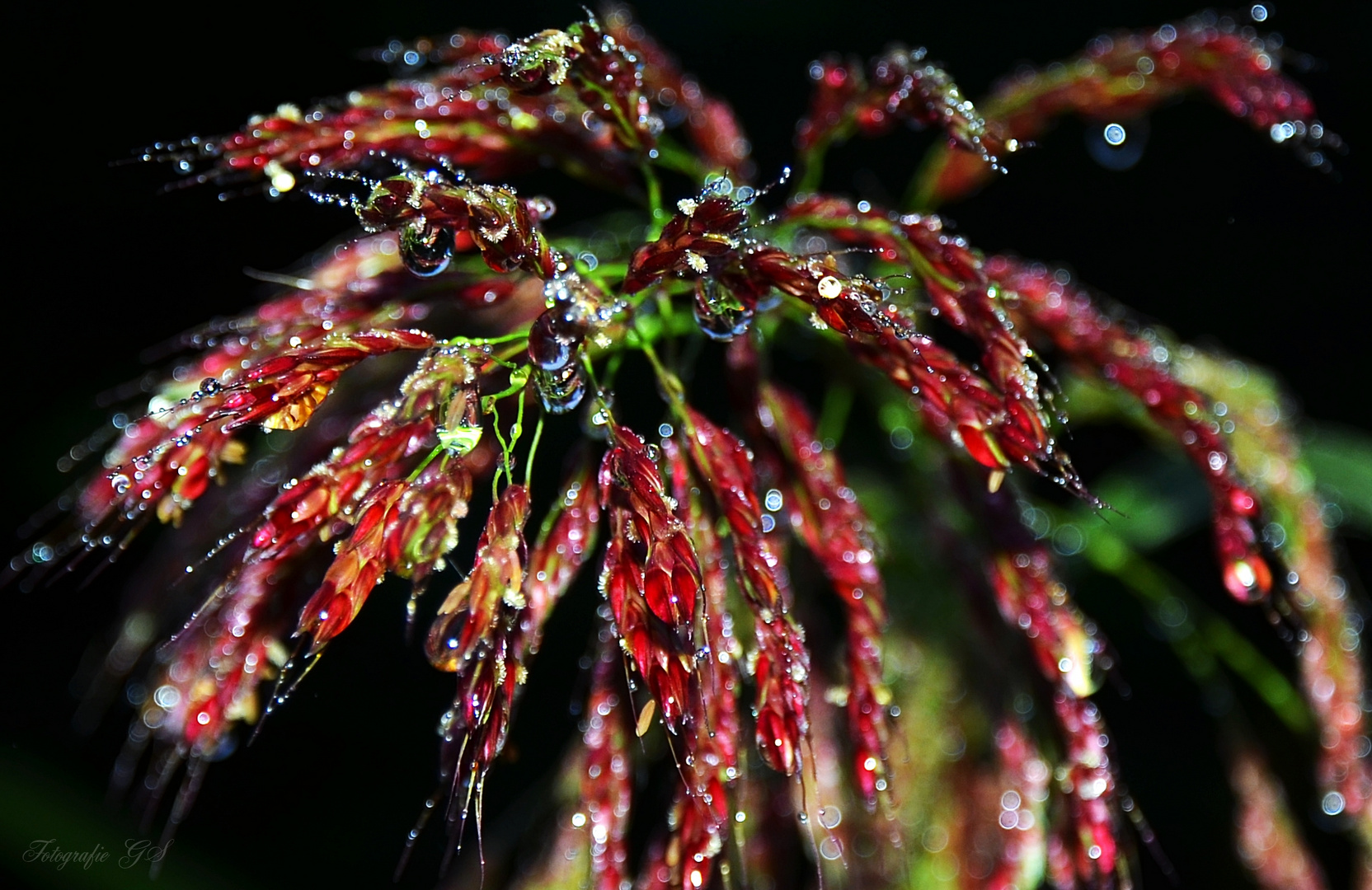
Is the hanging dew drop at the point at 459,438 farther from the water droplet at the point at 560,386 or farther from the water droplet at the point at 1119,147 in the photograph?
the water droplet at the point at 1119,147

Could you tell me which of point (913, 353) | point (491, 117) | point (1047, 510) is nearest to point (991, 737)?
point (1047, 510)

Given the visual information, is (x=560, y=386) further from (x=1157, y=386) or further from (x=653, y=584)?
(x=1157, y=386)

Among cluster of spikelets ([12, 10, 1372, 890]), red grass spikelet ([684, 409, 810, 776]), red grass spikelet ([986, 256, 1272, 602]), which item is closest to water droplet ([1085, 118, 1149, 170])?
cluster of spikelets ([12, 10, 1372, 890])

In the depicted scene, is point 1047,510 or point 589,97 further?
point 1047,510

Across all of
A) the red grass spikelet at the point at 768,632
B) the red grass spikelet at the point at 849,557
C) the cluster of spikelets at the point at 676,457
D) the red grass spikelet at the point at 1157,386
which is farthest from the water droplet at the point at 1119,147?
the red grass spikelet at the point at 768,632

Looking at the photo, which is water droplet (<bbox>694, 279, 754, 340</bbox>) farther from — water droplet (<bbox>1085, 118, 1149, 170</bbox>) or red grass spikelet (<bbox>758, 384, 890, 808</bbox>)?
water droplet (<bbox>1085, 118, 1149, 170</bbox>)

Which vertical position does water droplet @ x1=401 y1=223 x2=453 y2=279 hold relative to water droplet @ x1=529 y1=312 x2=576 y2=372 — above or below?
above

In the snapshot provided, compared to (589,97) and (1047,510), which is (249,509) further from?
(1047,510)

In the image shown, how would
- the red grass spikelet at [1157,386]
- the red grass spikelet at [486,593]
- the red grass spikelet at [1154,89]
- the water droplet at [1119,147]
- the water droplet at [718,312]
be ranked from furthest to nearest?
1. the water droplet at [1119,147]
2. the red grass spikelet at [1154,89]
3. the red grass spikelet at [1157,386]
4. the water droplet at [718,312]
5. the red grass spikelet at [486,593]
